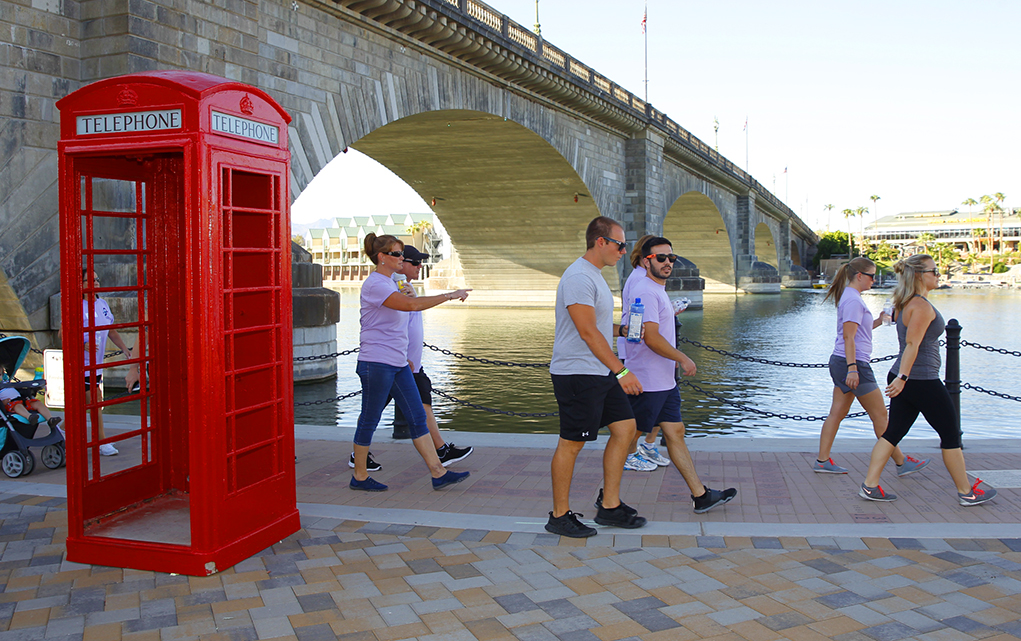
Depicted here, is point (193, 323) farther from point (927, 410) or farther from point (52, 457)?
point (927, 410)


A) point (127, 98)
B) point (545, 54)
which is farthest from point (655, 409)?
point (545, 54)

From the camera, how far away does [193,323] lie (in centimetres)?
389

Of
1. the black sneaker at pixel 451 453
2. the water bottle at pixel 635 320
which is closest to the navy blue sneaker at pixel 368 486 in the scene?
the black sneaker at pixel 451 453

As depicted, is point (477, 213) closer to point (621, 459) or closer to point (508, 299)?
point (508, 299)

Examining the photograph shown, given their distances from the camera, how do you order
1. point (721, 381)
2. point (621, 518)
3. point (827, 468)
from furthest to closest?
point (721, 381) → point (827, 468) → point (621, 518)

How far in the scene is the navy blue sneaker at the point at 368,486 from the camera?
5410mm

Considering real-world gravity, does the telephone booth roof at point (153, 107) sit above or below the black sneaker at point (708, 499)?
above

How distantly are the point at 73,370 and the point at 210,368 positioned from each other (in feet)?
2.36

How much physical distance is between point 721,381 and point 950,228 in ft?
495

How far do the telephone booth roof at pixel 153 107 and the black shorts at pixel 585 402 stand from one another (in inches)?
83.1

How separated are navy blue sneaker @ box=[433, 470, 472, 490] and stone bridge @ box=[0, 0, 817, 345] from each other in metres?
7.65

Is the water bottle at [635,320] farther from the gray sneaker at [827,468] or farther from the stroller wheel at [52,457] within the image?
the stroller wheel at [52,457]

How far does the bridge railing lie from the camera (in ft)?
56.2

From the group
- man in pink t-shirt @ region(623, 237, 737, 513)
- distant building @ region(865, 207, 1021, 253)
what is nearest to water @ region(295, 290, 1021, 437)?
man in pink t-shirt @ region(623, 237, 737, 513)
